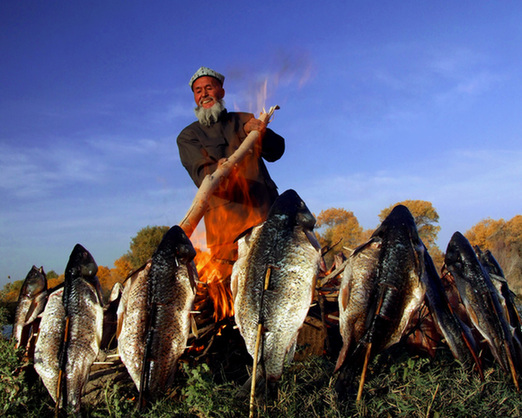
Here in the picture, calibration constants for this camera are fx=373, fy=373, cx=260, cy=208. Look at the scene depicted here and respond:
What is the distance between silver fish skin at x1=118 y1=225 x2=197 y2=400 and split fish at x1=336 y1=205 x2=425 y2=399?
4.08 feet

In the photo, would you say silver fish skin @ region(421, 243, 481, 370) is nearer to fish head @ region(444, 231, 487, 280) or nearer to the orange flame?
fish head @ region(444, 231, 487, 280)

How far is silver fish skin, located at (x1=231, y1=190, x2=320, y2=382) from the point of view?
8.59ft

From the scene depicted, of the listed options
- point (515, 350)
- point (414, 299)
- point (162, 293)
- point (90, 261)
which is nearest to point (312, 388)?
point (414, 299)

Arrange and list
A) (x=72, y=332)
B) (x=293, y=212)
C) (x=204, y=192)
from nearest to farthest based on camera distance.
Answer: (x=293, y=212), (x=72, y=332), (x=204, y=192)

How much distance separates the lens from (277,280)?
273 centimetres

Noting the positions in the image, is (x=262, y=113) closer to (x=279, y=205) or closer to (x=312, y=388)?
(x=279, y=205)

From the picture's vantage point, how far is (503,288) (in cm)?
380

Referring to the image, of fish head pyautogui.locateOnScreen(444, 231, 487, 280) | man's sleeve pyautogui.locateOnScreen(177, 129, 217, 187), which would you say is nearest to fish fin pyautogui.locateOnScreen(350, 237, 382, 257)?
fish head pyautogui.locateOnScreen(444, 231, 487, 280)

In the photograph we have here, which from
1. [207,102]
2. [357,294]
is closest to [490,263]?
[357,294]

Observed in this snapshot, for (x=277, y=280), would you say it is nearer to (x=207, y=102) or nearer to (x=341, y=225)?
(x=207, y=102)

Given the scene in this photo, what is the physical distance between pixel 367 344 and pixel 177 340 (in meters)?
1.41

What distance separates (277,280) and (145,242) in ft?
49.1

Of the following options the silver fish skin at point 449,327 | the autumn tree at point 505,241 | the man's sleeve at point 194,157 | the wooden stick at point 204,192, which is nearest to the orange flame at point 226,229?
the wooden stick at point 204,192

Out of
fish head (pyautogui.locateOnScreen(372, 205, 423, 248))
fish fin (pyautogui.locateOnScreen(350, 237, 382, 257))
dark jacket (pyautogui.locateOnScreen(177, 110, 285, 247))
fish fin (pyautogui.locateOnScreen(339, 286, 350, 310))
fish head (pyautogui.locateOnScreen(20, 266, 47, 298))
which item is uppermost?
dark jacket (pyautogui.locateOnScreen(177, 110, 285, 247))
